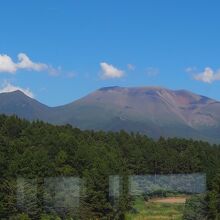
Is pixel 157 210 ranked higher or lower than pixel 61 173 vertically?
lower

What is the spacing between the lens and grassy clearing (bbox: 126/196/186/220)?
4712 centimetres

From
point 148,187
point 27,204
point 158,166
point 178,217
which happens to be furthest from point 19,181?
point 158,166

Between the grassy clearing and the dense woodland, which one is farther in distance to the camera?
the grassy clearing

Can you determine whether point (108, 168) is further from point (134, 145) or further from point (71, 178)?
point (134, 145)

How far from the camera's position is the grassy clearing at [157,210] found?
4712 centimetres

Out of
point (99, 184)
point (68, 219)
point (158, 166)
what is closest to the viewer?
point (68, 219)

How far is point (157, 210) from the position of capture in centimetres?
5406

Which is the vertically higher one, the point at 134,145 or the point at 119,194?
the point at 134,145

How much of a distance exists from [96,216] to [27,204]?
7467mm

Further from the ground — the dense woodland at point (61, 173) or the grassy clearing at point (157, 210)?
the dense woodland at point (61, 173)

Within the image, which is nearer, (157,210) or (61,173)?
(61,173)

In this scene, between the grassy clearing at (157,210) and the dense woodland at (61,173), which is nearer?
the dense woodland at (61,173)

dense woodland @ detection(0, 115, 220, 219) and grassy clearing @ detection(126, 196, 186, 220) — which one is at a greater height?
dense woodland @ detection(0, 115, 220, 219)

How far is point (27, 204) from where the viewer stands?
41.5 m
